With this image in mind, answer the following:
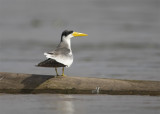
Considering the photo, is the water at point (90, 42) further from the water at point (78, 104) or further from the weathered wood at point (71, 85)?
the weathered wood at point (71, 85)

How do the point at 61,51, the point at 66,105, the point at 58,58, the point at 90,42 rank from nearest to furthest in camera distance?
the point at 66,105 < the point at 58,58 < the point at 61,51 < the point at 90,42

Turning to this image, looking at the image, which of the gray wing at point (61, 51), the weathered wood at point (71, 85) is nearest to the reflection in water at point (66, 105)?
the weathered wood at point (71, 85)

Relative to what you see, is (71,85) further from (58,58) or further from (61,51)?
(61,51)

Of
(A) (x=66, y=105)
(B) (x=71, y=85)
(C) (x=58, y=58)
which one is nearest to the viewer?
(A) (x=66, y=105)

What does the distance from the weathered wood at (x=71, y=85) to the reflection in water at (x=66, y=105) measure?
0.56ft

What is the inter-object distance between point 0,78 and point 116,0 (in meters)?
22.7

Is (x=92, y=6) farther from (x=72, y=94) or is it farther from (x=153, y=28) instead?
(x=72, y=94)

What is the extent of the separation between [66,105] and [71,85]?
0.66 m

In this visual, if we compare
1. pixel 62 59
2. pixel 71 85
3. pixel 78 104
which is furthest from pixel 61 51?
pixel 78 104

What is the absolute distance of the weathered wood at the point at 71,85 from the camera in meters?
7.86

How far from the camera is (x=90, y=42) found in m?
16.8

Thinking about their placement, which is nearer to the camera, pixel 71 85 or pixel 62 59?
pixel 71 85

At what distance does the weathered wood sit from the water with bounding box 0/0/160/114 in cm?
12

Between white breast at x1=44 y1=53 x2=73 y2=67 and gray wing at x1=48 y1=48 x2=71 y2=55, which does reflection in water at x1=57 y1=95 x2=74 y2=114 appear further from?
gray wing at x1=48 y1=48 x2=71 y2=55
